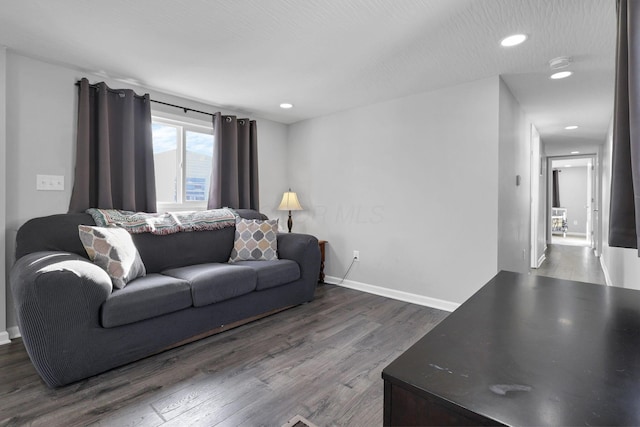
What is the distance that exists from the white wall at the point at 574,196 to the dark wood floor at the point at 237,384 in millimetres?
11052

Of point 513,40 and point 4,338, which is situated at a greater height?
point 513,40

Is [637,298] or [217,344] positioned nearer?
[637,298]

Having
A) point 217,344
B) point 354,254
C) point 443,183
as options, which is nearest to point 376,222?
point 354,254

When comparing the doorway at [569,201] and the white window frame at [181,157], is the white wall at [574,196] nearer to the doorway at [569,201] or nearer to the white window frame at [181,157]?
the doorway at [569,201]

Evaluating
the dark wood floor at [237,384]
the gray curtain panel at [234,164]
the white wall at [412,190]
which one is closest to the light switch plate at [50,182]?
the dark wood floor at [237,384]

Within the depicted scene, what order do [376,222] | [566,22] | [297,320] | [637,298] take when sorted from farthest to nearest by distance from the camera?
[376,222] → [297,320] → [566,22] → [637,298]

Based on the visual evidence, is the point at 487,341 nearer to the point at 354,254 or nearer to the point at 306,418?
the point at 306,418

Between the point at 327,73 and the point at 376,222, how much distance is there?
1.80 meters

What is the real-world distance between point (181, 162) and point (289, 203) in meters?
1.47

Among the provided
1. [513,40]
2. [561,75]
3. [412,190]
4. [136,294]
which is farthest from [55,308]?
[561,75]

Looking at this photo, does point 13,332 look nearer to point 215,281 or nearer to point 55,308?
point 55,308

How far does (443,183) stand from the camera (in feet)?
10.8

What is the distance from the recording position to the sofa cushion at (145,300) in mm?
2029

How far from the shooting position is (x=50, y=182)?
273cm
